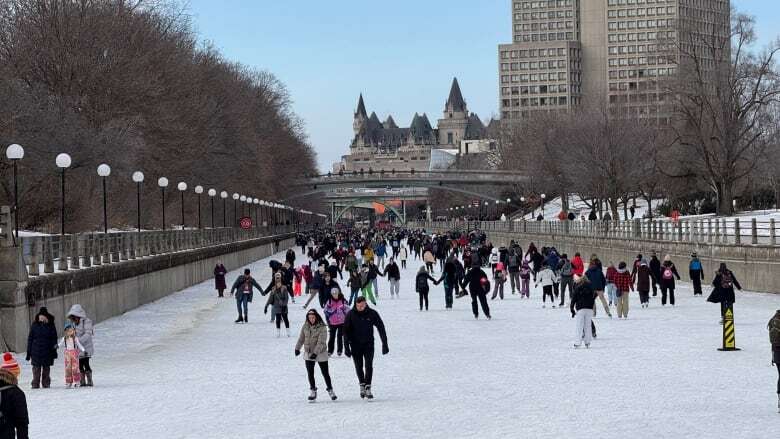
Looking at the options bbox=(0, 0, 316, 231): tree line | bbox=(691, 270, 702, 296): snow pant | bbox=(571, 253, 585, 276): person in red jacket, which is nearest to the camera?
bbox=(571, 253, 585, 276): person in red jacket

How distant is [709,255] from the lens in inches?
1784

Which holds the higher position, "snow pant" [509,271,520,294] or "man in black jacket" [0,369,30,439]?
"man in black jacket" [0,369,30,439]

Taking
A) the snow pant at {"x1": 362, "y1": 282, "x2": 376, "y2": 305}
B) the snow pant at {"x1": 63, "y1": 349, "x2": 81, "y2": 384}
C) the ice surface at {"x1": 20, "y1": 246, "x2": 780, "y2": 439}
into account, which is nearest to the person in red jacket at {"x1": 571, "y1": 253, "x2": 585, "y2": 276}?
the snow pant at {"x1": 362, "y1": 282, "x2": 376, "y2": 305}

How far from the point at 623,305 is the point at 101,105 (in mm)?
33595

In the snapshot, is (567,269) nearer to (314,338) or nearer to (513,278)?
(513,278)

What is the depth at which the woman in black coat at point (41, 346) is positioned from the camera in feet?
65.9

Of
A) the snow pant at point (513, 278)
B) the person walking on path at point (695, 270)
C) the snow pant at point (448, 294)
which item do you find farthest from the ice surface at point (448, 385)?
the snow pant at point (513, 278)

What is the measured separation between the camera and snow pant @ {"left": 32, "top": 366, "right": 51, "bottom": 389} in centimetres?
2027

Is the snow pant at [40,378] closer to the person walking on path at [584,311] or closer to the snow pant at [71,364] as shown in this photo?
the snow pant at [71,364]

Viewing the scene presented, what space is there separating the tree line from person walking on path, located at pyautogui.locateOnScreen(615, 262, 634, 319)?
22.7m

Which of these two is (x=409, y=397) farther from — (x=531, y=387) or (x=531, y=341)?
(x=531, y=341)

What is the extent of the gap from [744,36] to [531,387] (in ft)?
168

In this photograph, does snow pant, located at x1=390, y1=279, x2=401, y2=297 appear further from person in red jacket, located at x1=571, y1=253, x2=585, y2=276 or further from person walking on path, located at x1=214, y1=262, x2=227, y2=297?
person in red jacket, located at x1=571, y1=253, x2=585, y2=276

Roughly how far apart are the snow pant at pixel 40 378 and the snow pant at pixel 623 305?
1504cm
